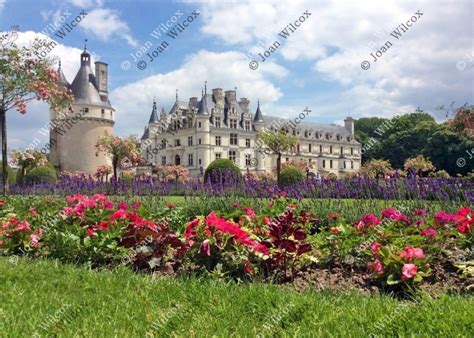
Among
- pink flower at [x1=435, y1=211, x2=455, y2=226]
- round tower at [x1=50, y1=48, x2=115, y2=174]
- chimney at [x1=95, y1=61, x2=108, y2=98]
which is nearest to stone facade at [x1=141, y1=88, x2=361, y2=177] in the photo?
chimney at [x1=95, y1=61, x2=108, y2=98]

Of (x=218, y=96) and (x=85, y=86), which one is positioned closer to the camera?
(x=85, y=86)

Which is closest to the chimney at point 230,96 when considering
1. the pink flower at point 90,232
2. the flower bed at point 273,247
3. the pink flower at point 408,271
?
the flower bed at point 273,247

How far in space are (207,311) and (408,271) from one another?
1.52 meters

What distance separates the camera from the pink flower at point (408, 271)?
334 cm

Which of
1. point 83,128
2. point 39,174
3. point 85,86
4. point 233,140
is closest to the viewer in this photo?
point 39,174

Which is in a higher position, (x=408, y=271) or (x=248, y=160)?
(x=248, y=160)

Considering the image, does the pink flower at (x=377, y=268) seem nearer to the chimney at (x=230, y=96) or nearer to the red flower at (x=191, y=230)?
the red flower at (x=191, y=230)

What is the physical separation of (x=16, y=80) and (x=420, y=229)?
1245cm

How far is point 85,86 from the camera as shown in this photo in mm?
47531

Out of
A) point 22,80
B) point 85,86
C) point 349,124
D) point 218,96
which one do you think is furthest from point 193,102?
point 22,80

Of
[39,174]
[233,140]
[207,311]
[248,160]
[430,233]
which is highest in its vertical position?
[233,140]

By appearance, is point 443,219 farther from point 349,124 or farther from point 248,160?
point 349,124

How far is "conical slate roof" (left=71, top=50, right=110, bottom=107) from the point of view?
4691cm

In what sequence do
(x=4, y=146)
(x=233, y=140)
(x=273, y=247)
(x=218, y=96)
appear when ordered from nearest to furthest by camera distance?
(x=273, y=247)
(x=4, y=146)
(x=218, y=96)
(x=233, y=140)
